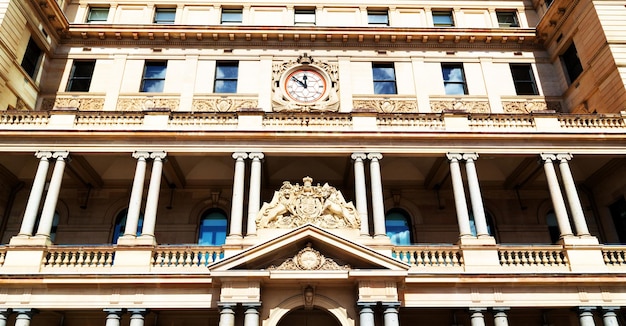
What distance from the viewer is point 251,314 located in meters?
12.2

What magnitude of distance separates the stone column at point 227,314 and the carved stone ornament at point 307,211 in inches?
96.2

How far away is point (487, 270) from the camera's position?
1334cm

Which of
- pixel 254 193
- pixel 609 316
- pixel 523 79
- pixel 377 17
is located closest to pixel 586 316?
pixel 609 316

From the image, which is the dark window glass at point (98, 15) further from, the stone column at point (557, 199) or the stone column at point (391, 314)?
the stone column at point (557, 199)

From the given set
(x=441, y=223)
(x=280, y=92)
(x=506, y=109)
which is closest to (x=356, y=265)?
(x=441, y=223)

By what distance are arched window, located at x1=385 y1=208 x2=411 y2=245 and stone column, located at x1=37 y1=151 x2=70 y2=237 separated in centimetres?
1164

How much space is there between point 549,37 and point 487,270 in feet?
40.9

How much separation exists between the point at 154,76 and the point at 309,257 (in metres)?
11.6

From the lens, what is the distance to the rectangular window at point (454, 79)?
19828 mm

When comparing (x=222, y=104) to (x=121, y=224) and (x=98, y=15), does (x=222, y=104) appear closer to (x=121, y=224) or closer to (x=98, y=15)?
(x=121, y=224)

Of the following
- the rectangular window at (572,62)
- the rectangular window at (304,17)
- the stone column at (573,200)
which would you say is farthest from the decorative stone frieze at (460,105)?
the rectangular window at (304,17)

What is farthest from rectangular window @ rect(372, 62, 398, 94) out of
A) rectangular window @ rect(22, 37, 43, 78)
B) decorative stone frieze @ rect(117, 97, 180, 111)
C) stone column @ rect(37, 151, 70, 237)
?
rectangular window @ rect(22, 37, 43, 78)

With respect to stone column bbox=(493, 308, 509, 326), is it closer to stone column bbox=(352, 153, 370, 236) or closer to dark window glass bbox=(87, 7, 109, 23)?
stone column bbox=(352, 153, 370, 236)

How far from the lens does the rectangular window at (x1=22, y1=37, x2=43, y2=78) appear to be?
1827 centimetres
